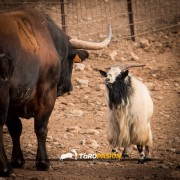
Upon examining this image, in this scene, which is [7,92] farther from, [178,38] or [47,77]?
[178,38]

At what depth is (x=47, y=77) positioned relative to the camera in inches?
284

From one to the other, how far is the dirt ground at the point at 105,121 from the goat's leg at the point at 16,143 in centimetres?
15

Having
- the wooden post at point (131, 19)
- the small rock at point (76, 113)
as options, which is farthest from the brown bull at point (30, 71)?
the wooden post at point (131, 19)

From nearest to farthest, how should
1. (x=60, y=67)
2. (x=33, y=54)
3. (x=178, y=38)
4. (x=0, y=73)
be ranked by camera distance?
(x=0, y=73)
(x=33, y=54)
(x=60, y=67)
(x=178, y=38)

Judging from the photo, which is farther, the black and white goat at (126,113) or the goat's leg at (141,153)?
the black and white goat at (126,113)

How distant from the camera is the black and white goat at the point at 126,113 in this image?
27.0 ft

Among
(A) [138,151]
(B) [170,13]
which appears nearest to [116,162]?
(A) [138,151]

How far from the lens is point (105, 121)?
32.4 feet

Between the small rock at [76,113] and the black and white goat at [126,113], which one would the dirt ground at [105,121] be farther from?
the black and white goat at [126,113]

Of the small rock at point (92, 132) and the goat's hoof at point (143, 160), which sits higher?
the small rock at point (92, 132)

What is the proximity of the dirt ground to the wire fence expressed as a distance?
0.39 meters

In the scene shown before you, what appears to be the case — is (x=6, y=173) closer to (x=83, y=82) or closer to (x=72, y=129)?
(x=72, y=129)

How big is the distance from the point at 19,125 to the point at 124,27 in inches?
288

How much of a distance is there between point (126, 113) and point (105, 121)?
163 cm
